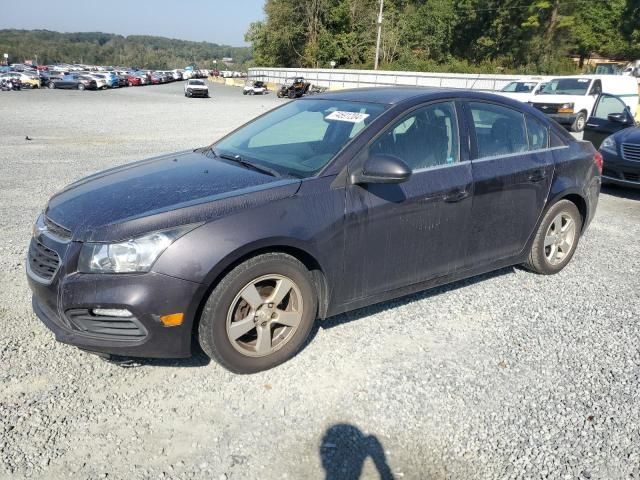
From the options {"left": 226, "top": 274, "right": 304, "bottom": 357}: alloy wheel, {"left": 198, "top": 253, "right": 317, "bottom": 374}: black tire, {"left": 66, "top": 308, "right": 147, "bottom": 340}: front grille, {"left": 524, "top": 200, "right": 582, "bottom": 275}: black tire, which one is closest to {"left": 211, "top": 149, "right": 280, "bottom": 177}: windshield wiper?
{"left": 198, "top": 253, "right": 317, "bottom": 374}: black tire

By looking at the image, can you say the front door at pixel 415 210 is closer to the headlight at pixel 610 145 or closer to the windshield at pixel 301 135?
the windshield at pixel 301 135

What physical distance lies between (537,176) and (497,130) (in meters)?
0.53

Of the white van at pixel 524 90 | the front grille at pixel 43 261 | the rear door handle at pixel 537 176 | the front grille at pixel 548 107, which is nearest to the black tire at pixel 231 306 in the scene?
the front grille at pixel 43 261

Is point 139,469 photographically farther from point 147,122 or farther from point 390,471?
point 147,122

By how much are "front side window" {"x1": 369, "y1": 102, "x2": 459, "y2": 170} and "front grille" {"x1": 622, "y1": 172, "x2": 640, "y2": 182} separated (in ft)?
17.9

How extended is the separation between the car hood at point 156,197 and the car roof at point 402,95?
3.55 feet

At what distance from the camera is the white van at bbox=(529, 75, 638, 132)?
56.7ft

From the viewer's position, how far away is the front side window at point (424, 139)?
3.54 meters

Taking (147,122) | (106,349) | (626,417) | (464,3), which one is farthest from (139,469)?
(464,3)

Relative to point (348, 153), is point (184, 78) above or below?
below

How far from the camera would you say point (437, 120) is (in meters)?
3.82

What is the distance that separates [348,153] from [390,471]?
1.86 metres

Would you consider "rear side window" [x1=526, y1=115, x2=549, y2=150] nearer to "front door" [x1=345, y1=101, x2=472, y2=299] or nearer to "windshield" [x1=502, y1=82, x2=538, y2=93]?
"front door" [x1=345, y1=101, x2=472, y2=299]

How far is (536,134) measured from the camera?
4492 millimetres
